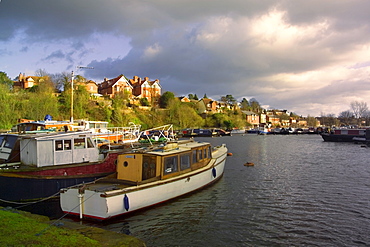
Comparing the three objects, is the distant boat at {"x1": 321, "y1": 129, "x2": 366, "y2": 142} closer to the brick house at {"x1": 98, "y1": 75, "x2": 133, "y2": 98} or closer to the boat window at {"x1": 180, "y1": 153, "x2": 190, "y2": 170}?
the boat window at {"x1": 180, "y1": 153, "x2": 190, "y2": 170}

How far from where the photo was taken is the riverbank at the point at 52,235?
282 inches

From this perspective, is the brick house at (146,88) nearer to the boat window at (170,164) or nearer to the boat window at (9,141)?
the boat window at (9,141)

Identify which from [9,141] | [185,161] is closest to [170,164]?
[185,161]

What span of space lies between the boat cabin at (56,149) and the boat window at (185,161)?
572cm

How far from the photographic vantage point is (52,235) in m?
7.74

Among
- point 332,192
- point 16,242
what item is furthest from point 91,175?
point 332,192

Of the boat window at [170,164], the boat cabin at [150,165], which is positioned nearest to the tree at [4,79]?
the boat cabin at [150,165]

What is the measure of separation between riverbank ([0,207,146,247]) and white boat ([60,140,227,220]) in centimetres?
217

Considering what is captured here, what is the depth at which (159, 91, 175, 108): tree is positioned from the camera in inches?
3681

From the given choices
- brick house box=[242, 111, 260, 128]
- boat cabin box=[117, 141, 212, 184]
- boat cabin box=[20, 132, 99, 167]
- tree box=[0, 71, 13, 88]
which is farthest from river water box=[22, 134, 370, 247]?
brick house box=[242, 111, 260, 128]

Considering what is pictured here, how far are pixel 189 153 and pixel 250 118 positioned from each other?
428 ft

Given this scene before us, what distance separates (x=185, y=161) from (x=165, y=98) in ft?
262

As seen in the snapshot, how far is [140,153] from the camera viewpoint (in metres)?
13.4

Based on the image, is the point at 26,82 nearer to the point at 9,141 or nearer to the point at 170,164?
the point at 9,141
